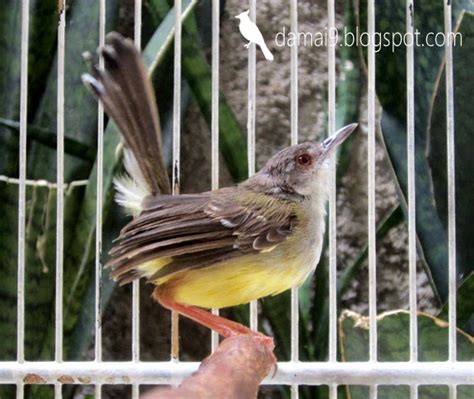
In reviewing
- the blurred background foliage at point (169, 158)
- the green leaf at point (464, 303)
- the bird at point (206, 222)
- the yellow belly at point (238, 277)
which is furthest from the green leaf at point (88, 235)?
the green leaf at point (464, 303)

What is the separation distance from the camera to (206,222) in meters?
0.92

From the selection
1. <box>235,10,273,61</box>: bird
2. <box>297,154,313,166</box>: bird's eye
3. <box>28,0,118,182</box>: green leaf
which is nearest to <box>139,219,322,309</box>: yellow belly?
<box>297,154,313,166</box>: bird's eye

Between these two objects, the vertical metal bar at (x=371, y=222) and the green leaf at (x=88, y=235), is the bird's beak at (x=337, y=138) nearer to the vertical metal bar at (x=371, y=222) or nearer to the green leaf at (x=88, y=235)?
the vertical metal bar at (x=371, y=222)

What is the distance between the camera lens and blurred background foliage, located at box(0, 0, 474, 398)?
118 cm

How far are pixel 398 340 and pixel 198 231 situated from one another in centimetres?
34

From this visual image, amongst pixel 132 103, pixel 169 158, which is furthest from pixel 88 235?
pixel 132 103

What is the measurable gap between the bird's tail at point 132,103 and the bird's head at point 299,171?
0.40 ft

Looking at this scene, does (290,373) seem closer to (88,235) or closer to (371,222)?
(371,222)

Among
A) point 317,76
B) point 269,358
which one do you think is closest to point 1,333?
point 269,358

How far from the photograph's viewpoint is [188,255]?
0.90 m

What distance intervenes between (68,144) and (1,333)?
295mm

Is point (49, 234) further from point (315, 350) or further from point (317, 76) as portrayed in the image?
point (317, 76)

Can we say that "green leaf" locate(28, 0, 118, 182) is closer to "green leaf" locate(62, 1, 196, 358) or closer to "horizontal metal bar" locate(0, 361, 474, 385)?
"green leaf" locate(62, 1, 196, 358)

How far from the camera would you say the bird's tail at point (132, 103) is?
0.97m
